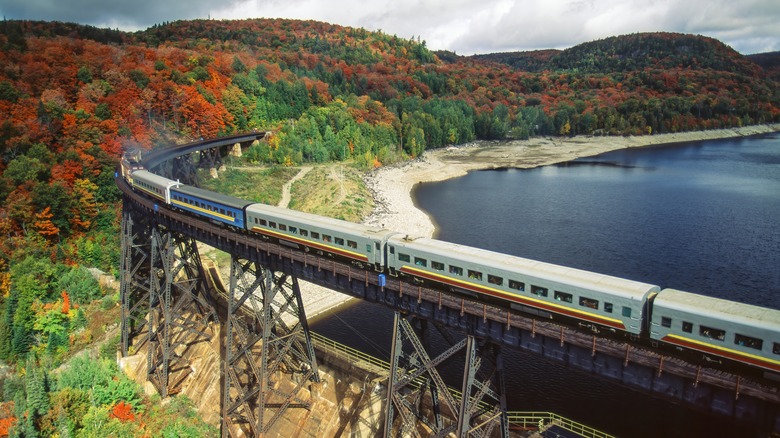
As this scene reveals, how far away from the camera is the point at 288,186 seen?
3123 inches

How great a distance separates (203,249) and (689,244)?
58318 mm

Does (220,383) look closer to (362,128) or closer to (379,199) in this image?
(379,199)

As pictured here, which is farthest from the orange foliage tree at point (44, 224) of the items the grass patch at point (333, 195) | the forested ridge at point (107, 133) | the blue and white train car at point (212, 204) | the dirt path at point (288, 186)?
the grass patch at point (333, 195)

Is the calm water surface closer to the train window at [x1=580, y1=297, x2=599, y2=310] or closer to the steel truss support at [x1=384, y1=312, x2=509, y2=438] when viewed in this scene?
the steel truss support at [x1=384, y1=312, x2=509, y2=438]

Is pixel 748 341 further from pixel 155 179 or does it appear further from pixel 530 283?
pixel 155 179

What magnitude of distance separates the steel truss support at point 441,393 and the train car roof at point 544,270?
3303 millimetres

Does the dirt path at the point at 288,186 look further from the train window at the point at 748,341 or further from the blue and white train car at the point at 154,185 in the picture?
the train window at the point at 748,341

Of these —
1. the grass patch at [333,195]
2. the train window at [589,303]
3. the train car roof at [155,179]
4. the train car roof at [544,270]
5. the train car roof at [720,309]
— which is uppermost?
the train car roof at [155,179]

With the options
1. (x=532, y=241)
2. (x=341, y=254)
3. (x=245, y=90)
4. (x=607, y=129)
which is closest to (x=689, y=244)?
(x=532, y=241)

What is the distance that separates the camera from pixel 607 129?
16475cm

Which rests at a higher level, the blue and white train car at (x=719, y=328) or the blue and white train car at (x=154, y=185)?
the blue and white train car at (x=154, y=185)

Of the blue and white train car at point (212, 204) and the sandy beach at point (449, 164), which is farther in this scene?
the sandy beach at point (449, 164)

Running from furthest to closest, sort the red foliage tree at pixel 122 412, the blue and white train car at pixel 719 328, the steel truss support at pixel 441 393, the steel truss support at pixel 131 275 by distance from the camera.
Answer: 1. the steel truss support at pixel 131 275
2. the red foliage tree at pixel 122 412
3. the steel truss support at pixel 441 393
4. the blue and white train car at pixel 719 328

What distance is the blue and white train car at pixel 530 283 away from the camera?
18094 millimetres
